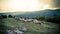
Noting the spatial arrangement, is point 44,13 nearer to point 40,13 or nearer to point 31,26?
point 40,13

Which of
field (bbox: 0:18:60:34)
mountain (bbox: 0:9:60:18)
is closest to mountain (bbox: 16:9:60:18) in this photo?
mountain (bbox: 0:9:60:18)

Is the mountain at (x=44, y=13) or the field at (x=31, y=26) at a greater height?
the mountain at (x=44, y=13)

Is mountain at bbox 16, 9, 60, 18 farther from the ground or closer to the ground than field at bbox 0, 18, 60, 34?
farther from the ground

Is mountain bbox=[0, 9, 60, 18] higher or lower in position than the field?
higher

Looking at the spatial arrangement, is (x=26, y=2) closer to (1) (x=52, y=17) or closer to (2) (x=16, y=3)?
(2) (x=16, y=3)

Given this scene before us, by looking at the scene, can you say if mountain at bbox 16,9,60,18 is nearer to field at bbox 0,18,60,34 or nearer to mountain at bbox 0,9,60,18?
mountain at bbox 0,9,60,18

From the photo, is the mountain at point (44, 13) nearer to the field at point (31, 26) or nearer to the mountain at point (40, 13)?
the mountain at point (40, 13)

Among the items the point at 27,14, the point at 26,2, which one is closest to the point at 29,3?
the point at 26,2

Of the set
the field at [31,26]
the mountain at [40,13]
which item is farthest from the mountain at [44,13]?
the field at [31,26]
